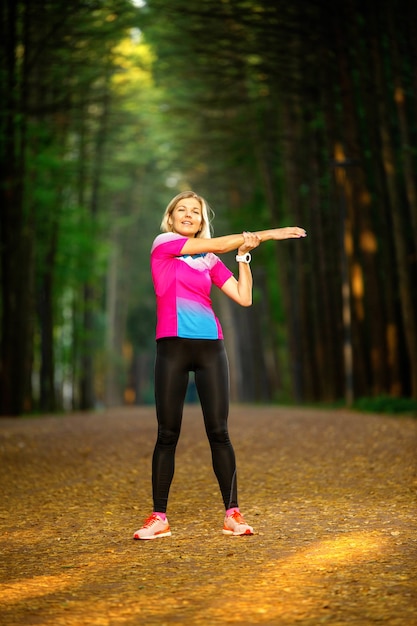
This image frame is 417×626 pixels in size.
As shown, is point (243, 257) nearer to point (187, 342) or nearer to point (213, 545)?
point (187, 342)

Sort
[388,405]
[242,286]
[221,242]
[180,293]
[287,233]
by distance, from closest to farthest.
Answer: [287,233]
[221,242]
[180,293]
[242,286]
[388,405]

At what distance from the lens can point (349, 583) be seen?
5012 millimetres

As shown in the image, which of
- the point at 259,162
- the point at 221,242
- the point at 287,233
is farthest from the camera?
the point at 259,162

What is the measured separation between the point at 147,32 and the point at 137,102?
33.1 ft

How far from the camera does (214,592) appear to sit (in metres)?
4.93

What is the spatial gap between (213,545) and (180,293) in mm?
1492

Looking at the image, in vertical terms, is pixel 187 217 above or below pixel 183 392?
above

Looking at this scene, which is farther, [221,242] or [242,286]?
[242,286]

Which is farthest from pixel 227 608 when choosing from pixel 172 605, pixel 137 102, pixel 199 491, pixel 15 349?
pixel 137 102

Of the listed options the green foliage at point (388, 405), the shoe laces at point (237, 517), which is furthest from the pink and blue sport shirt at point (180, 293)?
the green foliage at point (388, 405)

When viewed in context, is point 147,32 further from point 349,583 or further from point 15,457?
point 349,583

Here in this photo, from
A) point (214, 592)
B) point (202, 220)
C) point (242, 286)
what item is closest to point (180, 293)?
point (242, 286)

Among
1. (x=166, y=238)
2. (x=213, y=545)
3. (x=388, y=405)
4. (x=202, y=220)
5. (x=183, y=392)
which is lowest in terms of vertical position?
(x=388, y=405)

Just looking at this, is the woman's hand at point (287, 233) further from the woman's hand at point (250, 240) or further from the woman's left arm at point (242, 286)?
the woman's left arm at point (242, 286)
